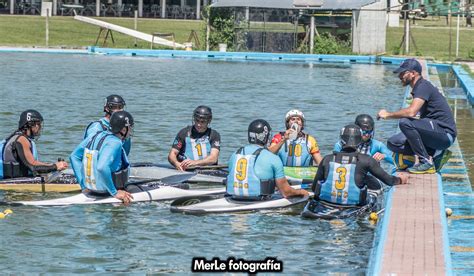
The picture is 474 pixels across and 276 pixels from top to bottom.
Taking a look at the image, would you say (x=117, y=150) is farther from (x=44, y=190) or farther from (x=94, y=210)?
(x=44, y=190)

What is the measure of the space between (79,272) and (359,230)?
3.99 metres

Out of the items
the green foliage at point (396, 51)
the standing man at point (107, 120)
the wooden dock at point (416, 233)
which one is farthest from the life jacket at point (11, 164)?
the green foliage at point (396, 51)

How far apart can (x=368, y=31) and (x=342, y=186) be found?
40881 mm

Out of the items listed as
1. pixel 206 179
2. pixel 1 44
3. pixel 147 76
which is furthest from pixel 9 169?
pixel 1 44

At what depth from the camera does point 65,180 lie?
58.6 feet

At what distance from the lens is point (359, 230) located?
14797 millimetres

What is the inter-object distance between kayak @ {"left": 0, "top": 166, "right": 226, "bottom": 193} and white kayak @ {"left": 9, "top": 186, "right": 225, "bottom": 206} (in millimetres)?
1031

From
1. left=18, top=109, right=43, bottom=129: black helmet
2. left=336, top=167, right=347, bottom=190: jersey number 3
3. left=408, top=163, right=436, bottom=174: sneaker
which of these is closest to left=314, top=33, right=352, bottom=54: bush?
left=408, top=163, right=436, bottom=174: sneaker

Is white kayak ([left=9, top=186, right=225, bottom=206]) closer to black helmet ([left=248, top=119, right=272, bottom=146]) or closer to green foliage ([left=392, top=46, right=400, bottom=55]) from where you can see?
black helmet ([left=248, top=119, right=272, bottom=146])

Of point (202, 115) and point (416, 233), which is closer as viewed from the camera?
point (416, 233)

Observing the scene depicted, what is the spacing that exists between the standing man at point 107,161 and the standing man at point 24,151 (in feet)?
4.02

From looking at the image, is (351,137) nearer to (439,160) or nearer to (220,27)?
(439,160)

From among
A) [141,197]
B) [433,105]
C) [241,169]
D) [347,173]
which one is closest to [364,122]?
[433,105]

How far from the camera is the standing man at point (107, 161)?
15312 mm
